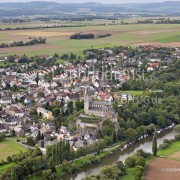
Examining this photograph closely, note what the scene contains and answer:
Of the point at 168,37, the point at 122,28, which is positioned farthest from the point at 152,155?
the point at 122,28

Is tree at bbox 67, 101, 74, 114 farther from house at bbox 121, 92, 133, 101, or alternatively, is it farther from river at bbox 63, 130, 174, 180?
river at bbox 63, 130, 174, 180

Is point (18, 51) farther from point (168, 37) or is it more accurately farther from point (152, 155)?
point (152, 155)

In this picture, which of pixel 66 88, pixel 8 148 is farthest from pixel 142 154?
pixel 66 88

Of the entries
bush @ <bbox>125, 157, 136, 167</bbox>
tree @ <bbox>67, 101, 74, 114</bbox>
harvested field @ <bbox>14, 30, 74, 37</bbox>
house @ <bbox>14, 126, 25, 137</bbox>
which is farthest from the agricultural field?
bush @ <bbox>125, 157, 136, 167</bbox>

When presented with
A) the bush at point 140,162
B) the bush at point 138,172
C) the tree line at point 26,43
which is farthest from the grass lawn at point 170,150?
the tree line at point 26,43

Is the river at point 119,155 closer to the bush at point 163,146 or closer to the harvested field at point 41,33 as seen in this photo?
the bush at point 163,146

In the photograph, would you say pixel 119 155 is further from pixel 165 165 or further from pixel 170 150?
pixel 165 165
